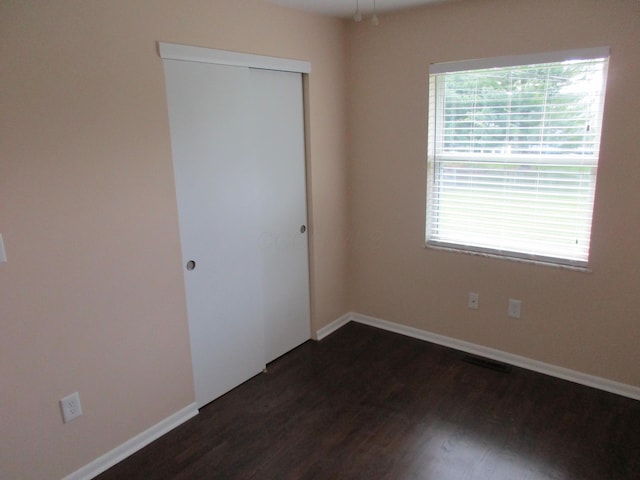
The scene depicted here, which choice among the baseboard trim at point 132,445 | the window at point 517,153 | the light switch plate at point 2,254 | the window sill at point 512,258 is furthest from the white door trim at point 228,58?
the baseboard trim at point 132,445

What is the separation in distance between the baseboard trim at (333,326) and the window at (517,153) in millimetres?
1061

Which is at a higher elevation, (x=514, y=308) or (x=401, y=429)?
(x=514, y=308)

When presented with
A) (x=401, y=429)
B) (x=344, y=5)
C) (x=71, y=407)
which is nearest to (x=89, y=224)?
(x=71, y=407)

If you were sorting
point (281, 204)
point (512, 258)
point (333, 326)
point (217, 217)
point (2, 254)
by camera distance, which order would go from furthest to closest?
1. point (333, 326)
2. point (281, 204)
3. point (512, 258)
4. point (217, 217)
5. point (2, 254)

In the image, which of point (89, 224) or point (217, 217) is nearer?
point (89, 224)

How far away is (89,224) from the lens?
208cm

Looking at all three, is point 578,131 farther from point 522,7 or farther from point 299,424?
point 299,424

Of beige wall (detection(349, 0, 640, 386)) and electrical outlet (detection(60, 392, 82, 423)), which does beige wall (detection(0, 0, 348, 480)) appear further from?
beige wall (detection(349, 0, 640, 386))

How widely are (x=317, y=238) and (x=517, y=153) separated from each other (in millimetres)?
1497

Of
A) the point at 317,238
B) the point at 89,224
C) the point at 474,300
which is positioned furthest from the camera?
the point at 317,238

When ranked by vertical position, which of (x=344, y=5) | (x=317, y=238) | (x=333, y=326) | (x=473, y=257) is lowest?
(x=333, y=326)

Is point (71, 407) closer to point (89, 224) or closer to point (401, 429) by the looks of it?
point (89, 224)

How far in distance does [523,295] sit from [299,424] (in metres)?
1.68

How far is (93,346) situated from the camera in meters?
2.17
